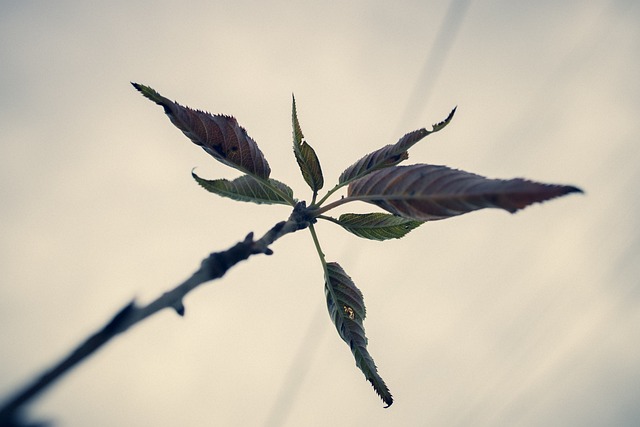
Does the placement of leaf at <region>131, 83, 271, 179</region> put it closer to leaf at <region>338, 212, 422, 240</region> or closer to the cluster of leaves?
the cluster of leaves

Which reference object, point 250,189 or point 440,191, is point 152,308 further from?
point 250,189

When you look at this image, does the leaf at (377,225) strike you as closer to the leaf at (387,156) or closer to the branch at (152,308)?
the leaf at (387,156)

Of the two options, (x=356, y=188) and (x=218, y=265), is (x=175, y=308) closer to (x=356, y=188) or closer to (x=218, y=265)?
(x=218, y=265)

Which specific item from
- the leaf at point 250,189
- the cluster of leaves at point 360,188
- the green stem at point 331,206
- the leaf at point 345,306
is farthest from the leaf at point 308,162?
the leaf at point 345,306

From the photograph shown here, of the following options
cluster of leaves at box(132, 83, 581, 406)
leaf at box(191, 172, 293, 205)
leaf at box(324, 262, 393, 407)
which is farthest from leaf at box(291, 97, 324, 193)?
leaf at box(324, 262, 393, 407)

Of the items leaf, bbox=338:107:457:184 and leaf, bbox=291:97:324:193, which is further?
leaf, bbox=291:97:324:193
